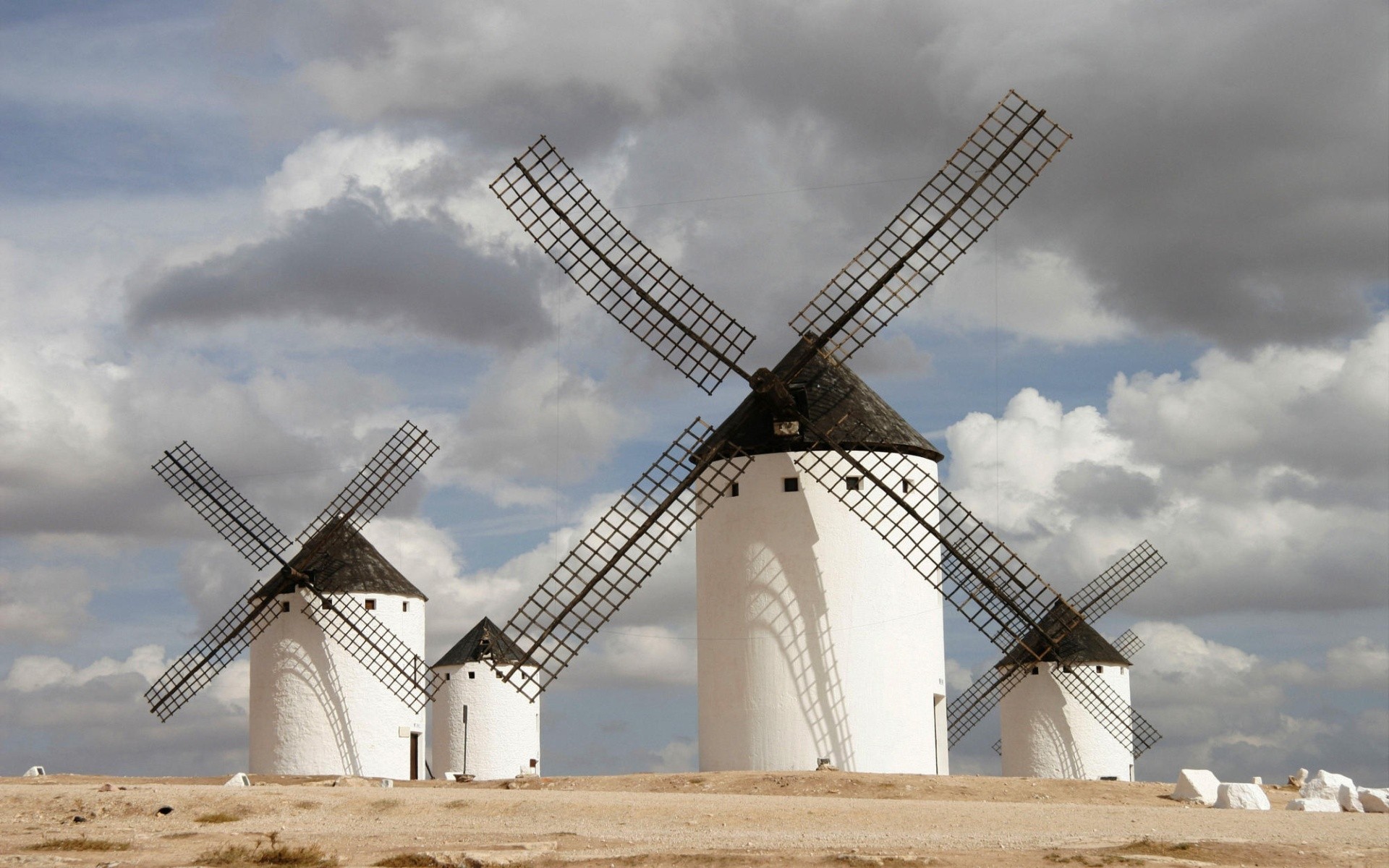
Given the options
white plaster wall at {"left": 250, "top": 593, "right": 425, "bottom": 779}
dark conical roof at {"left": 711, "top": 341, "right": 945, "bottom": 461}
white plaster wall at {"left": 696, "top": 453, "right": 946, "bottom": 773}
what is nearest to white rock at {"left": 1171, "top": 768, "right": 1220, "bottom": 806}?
white plaster wall at {"left": 696, "top": 453, "right": 946, "bottom": 773}

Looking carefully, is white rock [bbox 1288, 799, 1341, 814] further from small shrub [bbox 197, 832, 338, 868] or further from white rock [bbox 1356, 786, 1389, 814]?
small shrub [bbox 197, 832, 338, 868]

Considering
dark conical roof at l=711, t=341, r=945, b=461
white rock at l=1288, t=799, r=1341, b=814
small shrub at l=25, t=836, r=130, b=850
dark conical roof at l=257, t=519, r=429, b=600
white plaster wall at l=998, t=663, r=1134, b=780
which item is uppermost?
dark conical roof at l=711, t=341, r=945, b=461

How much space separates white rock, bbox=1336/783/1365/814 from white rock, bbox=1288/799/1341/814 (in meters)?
0.33

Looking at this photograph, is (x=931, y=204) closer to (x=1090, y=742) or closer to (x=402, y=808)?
(x=402, y=808)

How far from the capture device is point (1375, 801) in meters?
19.5

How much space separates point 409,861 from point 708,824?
138 inches

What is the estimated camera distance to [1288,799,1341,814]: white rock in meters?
19.2

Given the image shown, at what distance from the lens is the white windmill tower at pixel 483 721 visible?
36.1 metres

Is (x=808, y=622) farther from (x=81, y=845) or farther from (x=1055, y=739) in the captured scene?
(x=1055, y=739)

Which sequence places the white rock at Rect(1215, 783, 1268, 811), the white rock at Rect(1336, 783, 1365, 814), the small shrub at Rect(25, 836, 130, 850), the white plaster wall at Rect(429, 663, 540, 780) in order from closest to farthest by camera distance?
the small shrub at Rect(25, 836, 130, 850)
the white rock at Rect(1215, 783, 1268, 811)
the white rock at Rect(1336, 783, 1365, 814)
the white plaster wall at Rect(429, 663, 540, 780)

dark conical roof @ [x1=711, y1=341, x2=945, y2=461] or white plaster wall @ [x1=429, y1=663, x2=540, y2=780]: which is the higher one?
dark conical roof @ [x1=711, y1=341, x2=945, y2=461]

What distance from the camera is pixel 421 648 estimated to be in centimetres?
3291

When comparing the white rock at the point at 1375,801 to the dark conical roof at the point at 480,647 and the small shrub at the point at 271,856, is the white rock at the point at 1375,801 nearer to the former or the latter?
the small shrub at the point at 271,856

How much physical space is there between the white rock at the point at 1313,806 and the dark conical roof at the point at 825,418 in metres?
7.37
